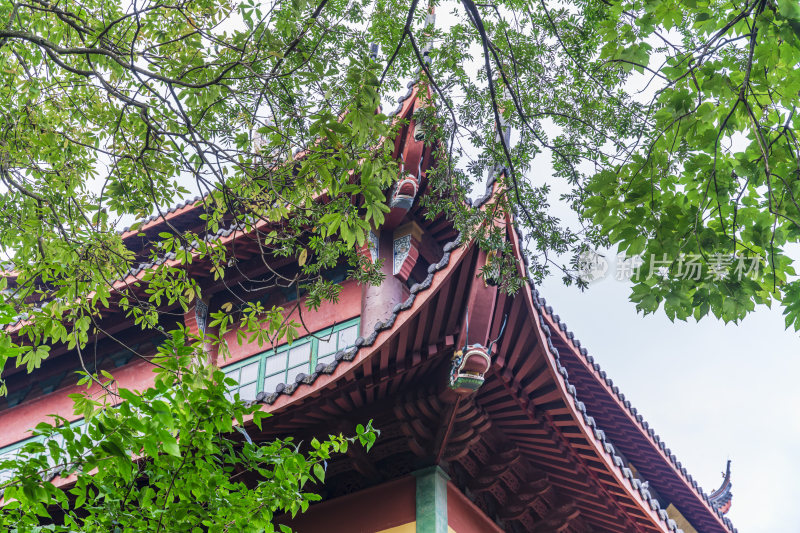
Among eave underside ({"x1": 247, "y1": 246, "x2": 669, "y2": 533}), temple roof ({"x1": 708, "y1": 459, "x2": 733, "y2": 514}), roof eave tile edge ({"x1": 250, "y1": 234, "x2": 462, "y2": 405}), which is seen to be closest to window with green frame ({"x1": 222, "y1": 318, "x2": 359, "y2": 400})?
eave underside ({"x1": 247, "y1": 246, "x2": 669, "y2": 533})

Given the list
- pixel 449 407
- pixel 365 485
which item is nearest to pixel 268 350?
pixel 365 485

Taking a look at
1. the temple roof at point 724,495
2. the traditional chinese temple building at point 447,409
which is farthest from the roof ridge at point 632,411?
the temple roof at point 724,495

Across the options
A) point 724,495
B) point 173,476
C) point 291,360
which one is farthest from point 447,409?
point 724,495

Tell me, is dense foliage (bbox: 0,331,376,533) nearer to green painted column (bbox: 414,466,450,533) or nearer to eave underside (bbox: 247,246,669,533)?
eave underside (bbox: 247,246,669,533)

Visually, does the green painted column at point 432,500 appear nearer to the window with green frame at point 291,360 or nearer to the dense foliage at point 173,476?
the window with green frame at point 291,360

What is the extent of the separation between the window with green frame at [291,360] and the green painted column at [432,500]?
192 cm

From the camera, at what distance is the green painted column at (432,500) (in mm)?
6160

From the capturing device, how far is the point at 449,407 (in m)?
6.27

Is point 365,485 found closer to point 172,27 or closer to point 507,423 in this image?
point 507,423

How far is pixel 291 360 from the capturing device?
820 centimetres

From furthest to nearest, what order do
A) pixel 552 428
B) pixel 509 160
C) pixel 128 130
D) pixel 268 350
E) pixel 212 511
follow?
pixel 268 350
pixel 552 428
pixel 128 130
pixel 509 160
pixel 212 511

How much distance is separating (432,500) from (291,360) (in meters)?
2.57

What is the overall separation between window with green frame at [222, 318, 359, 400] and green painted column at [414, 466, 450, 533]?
1.92m

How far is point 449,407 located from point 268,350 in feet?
9.19
